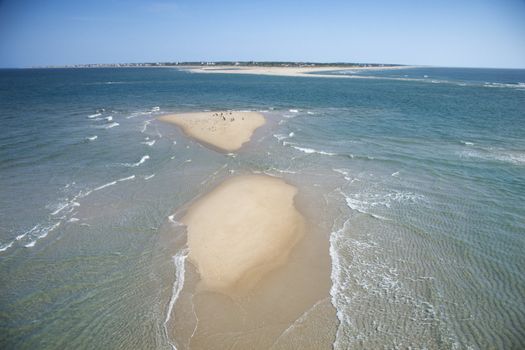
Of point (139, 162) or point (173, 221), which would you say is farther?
point (139, 162)

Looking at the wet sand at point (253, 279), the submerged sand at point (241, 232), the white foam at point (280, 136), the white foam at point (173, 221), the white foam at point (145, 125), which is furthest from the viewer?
the white foam at point (145, 125)

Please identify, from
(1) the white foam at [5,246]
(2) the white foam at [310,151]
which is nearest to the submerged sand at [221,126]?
(2) the white foam at [310,151]

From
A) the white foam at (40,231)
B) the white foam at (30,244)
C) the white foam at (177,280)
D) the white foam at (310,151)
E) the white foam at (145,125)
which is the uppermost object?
the white foam at (310,151)

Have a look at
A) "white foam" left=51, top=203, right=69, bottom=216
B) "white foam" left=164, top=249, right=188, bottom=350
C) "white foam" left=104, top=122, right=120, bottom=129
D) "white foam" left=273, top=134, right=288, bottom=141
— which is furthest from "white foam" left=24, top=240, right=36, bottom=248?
"white foam" left=104, top=122, right=120, bottom=129

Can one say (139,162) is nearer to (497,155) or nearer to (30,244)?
(30,244)

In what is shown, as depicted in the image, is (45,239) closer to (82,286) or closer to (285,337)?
(82,286)

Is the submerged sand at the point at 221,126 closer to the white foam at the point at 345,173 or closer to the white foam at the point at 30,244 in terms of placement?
the white foam at the point at 345,173

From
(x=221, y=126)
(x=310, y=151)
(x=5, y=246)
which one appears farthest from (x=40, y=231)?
(x=221, y=126)
